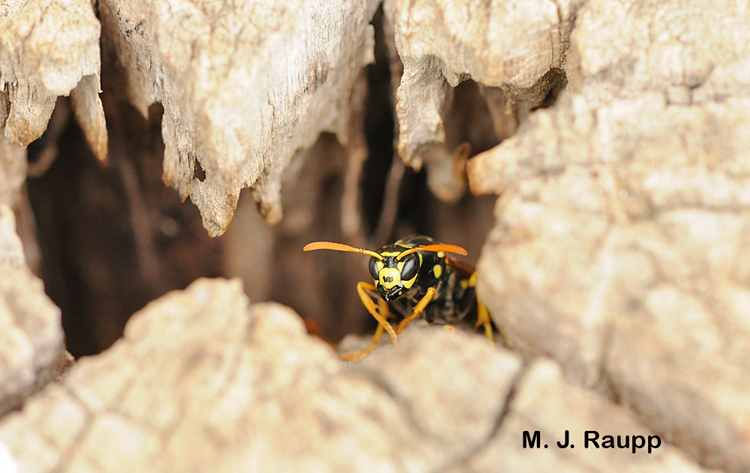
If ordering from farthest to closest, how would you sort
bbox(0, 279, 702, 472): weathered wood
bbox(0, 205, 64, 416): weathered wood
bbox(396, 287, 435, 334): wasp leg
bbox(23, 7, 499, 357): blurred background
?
bbox(23, 7, 499, 357): blurred background
bbox(396, 287, 435, 334): wasp leg
bbox(0, 205, 64, 416): weathered wood
bbox(0, 279, 702, 472): weathered wood

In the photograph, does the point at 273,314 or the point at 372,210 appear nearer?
the point at 273,314

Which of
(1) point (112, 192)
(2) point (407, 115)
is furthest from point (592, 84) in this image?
(1) point (112, 192)

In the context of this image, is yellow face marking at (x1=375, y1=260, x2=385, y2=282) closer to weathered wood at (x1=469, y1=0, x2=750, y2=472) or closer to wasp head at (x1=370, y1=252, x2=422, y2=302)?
wasp head at (x1=370, y1=252, x2=422, y2=302)

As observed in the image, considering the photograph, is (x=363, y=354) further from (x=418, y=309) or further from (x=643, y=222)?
(x=643, y=222)

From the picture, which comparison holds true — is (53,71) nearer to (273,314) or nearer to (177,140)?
(177,140)

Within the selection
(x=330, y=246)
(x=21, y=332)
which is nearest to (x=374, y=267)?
(x=330, y=246)

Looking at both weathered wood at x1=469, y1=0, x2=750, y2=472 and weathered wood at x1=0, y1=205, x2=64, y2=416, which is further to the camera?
weathered wood at x1=0, y1=205, x2=64, y2=416

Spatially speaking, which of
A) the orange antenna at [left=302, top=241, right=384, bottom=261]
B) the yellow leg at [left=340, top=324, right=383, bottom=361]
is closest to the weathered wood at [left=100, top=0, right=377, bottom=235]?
the orange antenna at [left=302, top=241, right=384, bottom=261]

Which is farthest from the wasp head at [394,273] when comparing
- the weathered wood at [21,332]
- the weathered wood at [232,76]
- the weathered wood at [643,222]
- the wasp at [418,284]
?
the weathered wood at [21,332]
